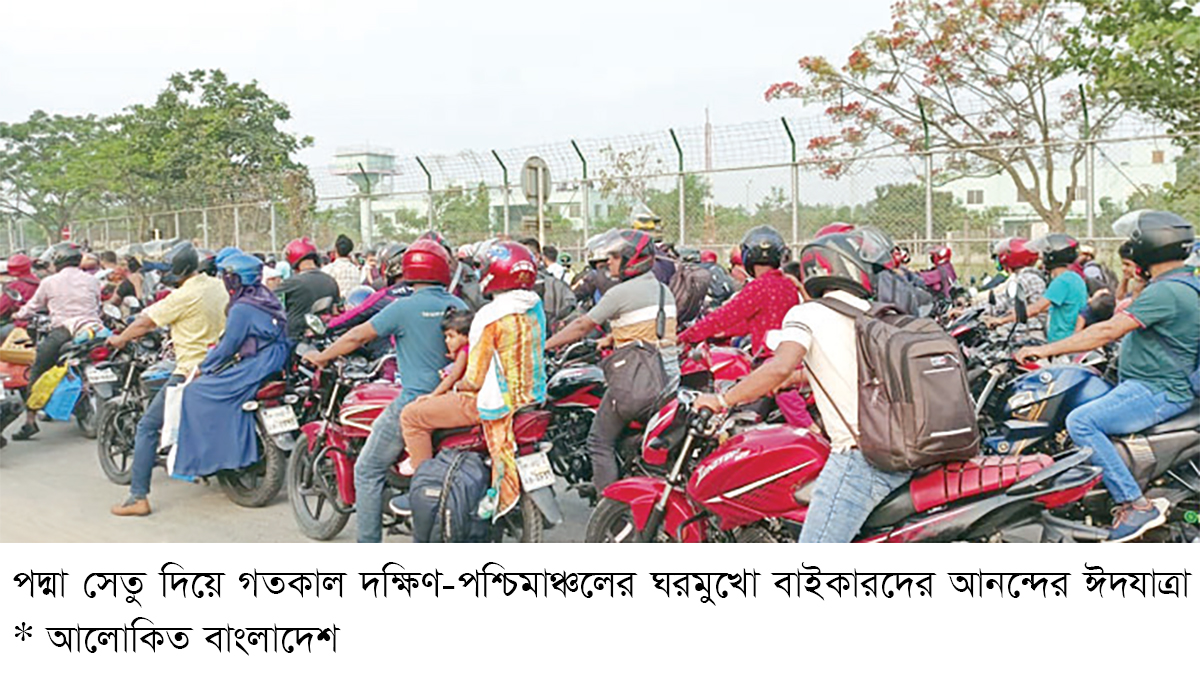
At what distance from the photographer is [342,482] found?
221 inches

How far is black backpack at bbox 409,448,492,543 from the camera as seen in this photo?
4.75 m

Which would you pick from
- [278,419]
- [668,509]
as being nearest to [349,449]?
[278,419]

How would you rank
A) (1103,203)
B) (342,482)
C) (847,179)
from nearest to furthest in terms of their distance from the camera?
(342,482) → (1103,203) → (847,179)

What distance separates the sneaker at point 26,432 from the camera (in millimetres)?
9094

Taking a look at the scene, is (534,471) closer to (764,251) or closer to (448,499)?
(448,499)

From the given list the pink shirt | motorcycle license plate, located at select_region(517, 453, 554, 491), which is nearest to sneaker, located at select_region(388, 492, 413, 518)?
motorcycle license plate, located at select_region(517, 453, 554, 491)

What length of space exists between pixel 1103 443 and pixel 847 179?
9194 millimetres

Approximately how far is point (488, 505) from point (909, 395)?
6.93 ft

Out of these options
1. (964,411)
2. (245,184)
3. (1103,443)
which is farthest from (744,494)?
(245,184)

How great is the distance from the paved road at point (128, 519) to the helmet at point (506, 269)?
1265 millimetres

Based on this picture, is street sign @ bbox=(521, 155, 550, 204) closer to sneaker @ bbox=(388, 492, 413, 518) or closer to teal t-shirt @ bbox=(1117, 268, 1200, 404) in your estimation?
sneaker @ bbox=(388, 492, 413, 518)

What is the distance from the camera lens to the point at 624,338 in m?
5.55

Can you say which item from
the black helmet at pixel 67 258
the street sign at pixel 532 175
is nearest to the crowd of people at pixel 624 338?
the black helmet at pixel 67 258

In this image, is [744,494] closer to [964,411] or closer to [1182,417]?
[964,411]
